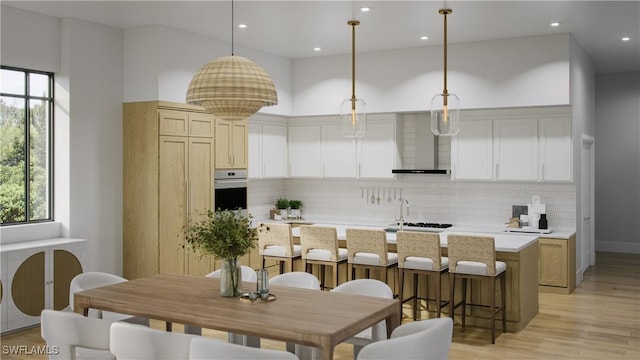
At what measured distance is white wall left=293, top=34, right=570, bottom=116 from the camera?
7586mm

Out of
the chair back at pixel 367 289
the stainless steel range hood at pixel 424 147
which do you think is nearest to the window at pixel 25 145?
the chair back at pixel 367 289

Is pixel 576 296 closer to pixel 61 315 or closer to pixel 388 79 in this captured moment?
pixel 388 79

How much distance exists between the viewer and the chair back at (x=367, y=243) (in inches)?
239

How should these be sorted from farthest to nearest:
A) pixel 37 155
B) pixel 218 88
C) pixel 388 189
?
pixel 388 189
pixel 37 155
pixel 218 88

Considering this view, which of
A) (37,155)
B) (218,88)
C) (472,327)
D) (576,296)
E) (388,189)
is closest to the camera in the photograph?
(218,88)

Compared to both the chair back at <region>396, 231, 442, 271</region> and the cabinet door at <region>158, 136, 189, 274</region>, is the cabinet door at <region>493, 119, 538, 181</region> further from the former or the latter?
the cabinet door at <region>158, 136, 189, 274</region>

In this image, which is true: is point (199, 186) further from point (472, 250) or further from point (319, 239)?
point (472, 250)

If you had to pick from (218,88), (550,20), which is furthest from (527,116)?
(218,88)

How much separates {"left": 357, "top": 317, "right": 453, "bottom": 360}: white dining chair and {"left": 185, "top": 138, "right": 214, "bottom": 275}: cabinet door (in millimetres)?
4495

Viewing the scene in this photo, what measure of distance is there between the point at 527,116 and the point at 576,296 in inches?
92.0

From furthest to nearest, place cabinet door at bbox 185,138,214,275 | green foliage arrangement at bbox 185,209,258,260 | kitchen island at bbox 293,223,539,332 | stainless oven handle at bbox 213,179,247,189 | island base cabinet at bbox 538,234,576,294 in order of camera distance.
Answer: stainless oven handle at bbox 213,179,247,189
island base cabinet at bbox 538,234,576,294
cabinet door at bbox 185,138,214,275
kitchen island at bbox 293,223,539,332
green foliage arrangement at bbox 185,209,258,260

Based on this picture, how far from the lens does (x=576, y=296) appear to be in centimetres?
758

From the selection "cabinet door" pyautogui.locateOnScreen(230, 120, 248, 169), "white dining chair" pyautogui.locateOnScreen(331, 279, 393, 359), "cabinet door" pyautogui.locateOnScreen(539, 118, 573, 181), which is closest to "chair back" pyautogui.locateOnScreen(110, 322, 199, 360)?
"white dining chair" pyautogui.locateOnScreen(331, 279, 393, 359)

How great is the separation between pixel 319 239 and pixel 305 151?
11.0 feet
